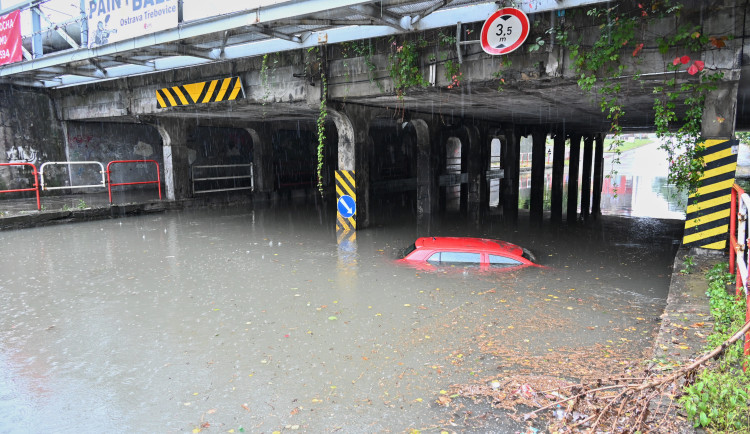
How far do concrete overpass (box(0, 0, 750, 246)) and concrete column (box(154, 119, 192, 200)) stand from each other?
0.15 ft

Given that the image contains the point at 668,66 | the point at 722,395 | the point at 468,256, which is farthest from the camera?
the point at 468,256

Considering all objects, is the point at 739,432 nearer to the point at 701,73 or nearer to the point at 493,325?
the point at 493,325

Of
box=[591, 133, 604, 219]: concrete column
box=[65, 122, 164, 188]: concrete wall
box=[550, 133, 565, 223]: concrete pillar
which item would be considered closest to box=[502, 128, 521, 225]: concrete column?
box=[550, 133, 565, 223]: concrete pillar

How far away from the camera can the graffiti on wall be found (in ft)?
48.9

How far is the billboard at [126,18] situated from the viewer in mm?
8570

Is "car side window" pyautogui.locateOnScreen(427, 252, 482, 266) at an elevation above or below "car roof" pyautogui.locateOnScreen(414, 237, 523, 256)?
below

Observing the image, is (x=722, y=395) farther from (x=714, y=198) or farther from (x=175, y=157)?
(x=175, y=157)

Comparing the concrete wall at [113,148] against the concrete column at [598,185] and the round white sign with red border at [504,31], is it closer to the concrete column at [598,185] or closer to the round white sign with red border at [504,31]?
the round white sign with red border at [504,31]

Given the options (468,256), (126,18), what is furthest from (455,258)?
(126,18)

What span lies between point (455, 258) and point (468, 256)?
0.78 ft

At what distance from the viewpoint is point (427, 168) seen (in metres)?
16.3

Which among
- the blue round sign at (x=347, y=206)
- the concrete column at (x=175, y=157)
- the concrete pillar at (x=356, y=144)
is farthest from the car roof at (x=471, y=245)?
the concrete column at (x=175, y=157)

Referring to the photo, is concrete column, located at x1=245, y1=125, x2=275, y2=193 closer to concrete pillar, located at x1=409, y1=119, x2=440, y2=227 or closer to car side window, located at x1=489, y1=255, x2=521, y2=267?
concrete pillar, located at x1=409, y1=119, x2=440, y2=227

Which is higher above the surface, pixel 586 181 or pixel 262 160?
pixel 262 160
